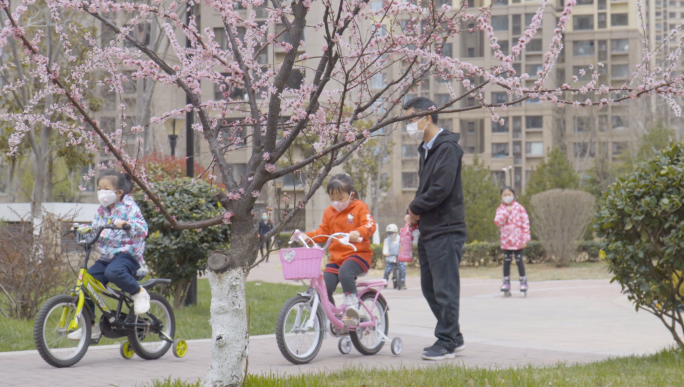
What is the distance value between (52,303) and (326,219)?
2.52m

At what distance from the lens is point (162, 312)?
7.09 metres

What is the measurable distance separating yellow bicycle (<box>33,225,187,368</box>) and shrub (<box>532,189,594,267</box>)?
18.9 metres

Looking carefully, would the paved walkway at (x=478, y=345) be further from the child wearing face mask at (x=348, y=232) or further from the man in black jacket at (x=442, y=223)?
the child wearing face mask at (x=348, y=232)

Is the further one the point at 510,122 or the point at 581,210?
the point at 510,122

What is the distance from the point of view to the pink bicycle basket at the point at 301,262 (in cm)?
632

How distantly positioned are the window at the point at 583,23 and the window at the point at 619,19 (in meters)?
2.27

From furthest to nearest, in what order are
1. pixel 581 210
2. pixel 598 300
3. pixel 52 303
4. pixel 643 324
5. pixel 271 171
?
1. pixel 581 210
2. pixel 598 300
3. pixel 643 324
4. pixel 52 303
5. pixel 271 171

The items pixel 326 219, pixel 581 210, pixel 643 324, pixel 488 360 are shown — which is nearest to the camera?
pixel 488 360

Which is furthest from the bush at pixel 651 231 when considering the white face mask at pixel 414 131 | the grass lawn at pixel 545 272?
the grass lawn at pixel 545 272

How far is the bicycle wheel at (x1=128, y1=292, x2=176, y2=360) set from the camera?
669 centimetres

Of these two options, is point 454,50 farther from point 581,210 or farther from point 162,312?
point 162,312

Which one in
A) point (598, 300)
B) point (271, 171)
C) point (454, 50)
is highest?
point (454, 50)

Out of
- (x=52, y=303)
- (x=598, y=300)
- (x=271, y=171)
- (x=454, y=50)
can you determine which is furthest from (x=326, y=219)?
(x=454, y=50)

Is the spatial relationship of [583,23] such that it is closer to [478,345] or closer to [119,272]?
[478,345]
